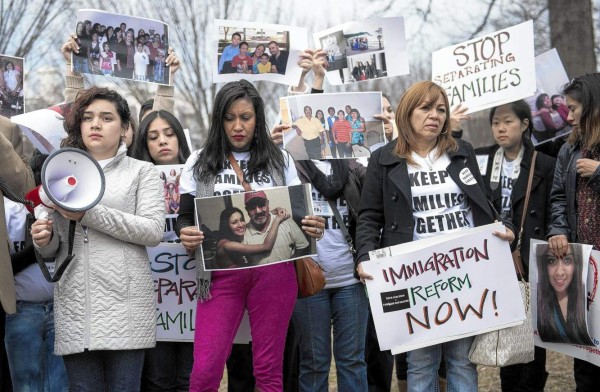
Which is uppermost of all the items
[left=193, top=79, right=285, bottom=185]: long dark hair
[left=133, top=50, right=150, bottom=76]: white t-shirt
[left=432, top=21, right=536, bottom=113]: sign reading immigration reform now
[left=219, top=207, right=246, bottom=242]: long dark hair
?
[left=133, top=50, right=150, bottom=76]: white t-shirt

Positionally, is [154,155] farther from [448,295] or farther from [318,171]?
[448,295]

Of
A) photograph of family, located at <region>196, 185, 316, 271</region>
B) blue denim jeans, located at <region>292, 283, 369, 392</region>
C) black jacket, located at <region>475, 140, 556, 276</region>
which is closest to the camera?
photograph of family, located at <region>196, 185, 316, 271</region>

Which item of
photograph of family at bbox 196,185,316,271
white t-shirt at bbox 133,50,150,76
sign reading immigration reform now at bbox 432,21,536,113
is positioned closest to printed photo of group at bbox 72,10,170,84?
white t-shirt at bbox 133,50,150,76

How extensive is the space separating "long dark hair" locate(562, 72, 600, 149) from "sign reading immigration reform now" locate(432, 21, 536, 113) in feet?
2.13

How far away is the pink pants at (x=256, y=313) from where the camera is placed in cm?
439

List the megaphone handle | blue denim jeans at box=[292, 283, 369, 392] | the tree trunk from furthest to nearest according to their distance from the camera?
the tree trunk, blue denim jeans at box=[292, 283, 369, 392], the megaphone handle

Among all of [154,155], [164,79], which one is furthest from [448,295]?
[164,79]

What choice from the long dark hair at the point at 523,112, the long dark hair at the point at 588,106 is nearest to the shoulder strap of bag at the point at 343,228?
the long dark hair at the point at 588,106

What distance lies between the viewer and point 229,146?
4.68m

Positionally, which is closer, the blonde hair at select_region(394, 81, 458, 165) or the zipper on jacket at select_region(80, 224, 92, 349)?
the zipper on jacket at select_region(80, 224, 92, 349)

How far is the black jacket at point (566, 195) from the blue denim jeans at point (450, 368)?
118cm

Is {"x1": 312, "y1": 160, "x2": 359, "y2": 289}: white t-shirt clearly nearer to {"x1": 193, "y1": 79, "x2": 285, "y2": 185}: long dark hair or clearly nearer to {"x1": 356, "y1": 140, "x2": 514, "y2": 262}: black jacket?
{"x1": 356, "y1": 140, "x2": 514, "y2": 262}: black jacket

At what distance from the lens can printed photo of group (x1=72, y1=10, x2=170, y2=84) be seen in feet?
17.9

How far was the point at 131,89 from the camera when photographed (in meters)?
12.6
